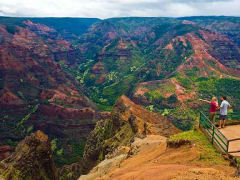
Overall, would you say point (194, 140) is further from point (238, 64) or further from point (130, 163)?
point (238, 64)

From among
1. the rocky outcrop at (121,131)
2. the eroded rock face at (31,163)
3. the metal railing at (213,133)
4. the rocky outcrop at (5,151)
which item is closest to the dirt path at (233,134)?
the metal railing at (213,133)

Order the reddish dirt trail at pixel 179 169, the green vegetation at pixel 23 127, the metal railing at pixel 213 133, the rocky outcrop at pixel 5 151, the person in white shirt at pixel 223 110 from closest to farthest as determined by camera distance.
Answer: the reddish dirt trail at pixel 179 169
the metal railing at pixel 213 133
the person in white shirt at pixel 223 110
the rocky outcrop at pixel 5 151
the green vegetation at pixel 23 127

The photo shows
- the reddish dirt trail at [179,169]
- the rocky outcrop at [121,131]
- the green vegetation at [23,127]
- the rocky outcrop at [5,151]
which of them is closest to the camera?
the reddish dirt trail at [179,169]

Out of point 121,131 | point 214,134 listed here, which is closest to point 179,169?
point 214,134

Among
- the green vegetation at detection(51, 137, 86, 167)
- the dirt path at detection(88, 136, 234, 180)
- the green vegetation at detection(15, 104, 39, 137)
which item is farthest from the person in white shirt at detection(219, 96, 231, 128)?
the green vegetation at detection(15, 104, 39, 137)

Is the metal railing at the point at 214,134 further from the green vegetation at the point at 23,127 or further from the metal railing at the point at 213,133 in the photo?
the green vegetation at the point at 23,127

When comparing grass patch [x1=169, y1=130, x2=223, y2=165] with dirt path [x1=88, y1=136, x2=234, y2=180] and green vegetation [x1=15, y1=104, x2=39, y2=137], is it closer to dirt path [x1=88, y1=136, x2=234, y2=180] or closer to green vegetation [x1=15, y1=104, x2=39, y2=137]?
dirt path [x1=88, y1=136, x2=234, y2=180]

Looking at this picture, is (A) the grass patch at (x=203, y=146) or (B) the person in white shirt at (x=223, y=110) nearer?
(A) the grass patch at (x=203, y=146)

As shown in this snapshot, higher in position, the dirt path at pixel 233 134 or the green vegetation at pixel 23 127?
the dirt path at pixel 233 134
